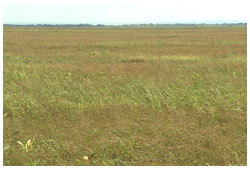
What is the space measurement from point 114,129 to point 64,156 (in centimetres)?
107

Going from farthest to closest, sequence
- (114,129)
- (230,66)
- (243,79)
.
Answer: (230,66)
(243,79)
(114,129)

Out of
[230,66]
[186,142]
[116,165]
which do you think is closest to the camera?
[116,165]

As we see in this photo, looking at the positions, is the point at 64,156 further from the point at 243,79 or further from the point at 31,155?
the point at 243,79

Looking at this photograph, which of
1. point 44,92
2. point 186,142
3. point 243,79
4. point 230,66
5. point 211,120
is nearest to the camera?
point 186,142

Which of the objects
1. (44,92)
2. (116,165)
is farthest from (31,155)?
(44,92)

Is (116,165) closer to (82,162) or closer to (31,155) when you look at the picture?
(82,162)

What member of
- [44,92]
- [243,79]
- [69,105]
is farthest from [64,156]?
[243,79]

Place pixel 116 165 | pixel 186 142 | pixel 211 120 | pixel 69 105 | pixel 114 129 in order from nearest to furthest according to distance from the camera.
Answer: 1. pixel 116 165
2. pixel 186 142
3. pixel 114 129
4. pixel 211 120
5. pixel 69 105

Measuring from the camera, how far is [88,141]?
4.07 metres

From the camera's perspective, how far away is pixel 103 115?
5113 millimetres

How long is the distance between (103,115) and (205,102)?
2.37 m

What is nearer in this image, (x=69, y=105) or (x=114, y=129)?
(x=114, y=129)

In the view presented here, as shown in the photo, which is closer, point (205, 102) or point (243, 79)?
point (205, 102)

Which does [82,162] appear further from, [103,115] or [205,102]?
[205,102]
